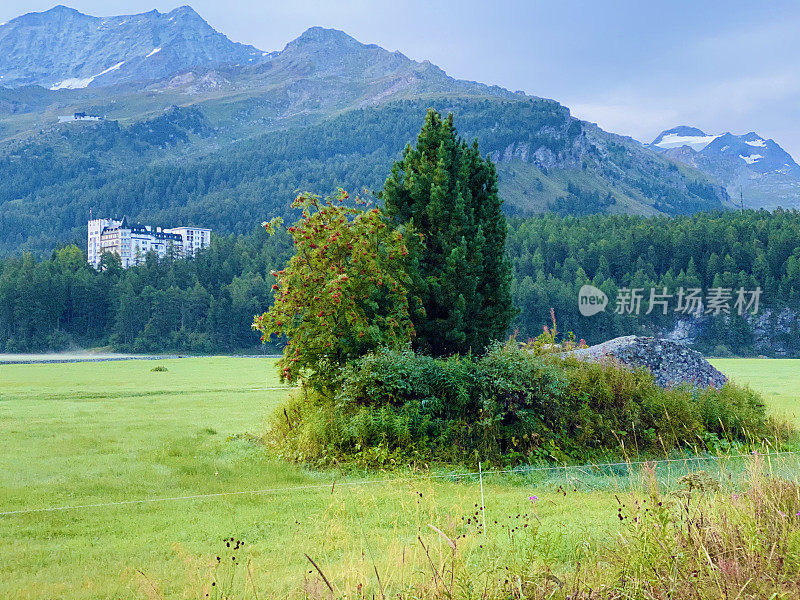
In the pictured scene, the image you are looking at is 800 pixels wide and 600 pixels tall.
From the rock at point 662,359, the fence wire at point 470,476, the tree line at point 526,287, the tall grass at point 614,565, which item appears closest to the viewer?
the tall grass at point 614,565

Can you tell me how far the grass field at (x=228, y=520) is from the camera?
6047 millimetres

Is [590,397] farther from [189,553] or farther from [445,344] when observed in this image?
[189,553]

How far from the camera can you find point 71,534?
8078 millimetres

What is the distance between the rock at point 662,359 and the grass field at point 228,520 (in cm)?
602

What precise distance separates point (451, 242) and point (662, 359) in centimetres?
614

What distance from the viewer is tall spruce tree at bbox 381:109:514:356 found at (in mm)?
16562

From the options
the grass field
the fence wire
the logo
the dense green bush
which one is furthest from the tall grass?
the logo

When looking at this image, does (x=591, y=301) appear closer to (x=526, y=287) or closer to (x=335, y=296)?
(x=526, y=287)

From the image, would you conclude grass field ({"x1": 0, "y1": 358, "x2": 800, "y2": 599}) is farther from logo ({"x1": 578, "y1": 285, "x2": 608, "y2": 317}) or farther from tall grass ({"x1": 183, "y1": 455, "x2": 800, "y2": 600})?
logo ({"x1": 578, "y1": 285, "x2": 608, "y2": 317})

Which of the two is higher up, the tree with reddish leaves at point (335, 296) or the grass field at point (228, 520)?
the tree with reddish leaves at point (335, 296)

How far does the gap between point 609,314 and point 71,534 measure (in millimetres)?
104778

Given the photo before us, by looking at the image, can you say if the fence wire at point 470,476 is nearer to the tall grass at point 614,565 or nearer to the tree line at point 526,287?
the tall grass at point 614,565

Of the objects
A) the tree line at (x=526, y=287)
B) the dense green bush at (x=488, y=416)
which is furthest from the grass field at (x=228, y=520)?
the tree line at (x=526, y=287)

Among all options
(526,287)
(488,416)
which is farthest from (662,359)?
(526,287)
